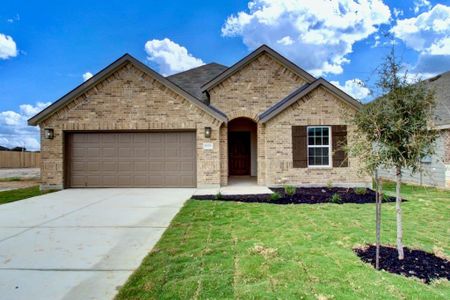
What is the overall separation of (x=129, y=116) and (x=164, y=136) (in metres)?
1.67

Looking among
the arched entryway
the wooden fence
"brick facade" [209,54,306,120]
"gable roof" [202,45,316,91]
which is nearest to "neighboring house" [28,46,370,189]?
"brick facade" [209,54,306,120]

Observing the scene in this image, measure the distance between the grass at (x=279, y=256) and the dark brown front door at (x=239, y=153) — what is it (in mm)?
9103

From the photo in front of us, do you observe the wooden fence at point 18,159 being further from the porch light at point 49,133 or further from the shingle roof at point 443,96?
the shingle roof at point 443,96

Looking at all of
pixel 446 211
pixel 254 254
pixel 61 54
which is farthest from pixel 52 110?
pixel 446 211

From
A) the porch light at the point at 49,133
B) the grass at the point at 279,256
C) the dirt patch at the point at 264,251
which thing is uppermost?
the porch light at the point at 49,133

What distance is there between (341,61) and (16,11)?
1729 centimetres

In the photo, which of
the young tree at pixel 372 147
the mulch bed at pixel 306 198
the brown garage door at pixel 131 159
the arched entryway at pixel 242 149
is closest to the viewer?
the young tree at pixel 372 147

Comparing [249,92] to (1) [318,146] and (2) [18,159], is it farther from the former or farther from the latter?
(2) [18,159]

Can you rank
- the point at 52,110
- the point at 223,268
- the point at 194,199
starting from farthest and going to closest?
the point at 52,110
the point at 194,199
the point at 223,268

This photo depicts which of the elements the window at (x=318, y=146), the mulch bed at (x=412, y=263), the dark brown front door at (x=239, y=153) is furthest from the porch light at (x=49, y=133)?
the mulch bed at (x=412, y=263)

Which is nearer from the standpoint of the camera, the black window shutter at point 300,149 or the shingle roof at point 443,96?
the shingle roof at point 443,96

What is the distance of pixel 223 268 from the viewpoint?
3922 millimetres

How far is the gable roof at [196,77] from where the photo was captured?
638 inches

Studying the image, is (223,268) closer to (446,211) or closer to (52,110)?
(446,211)
